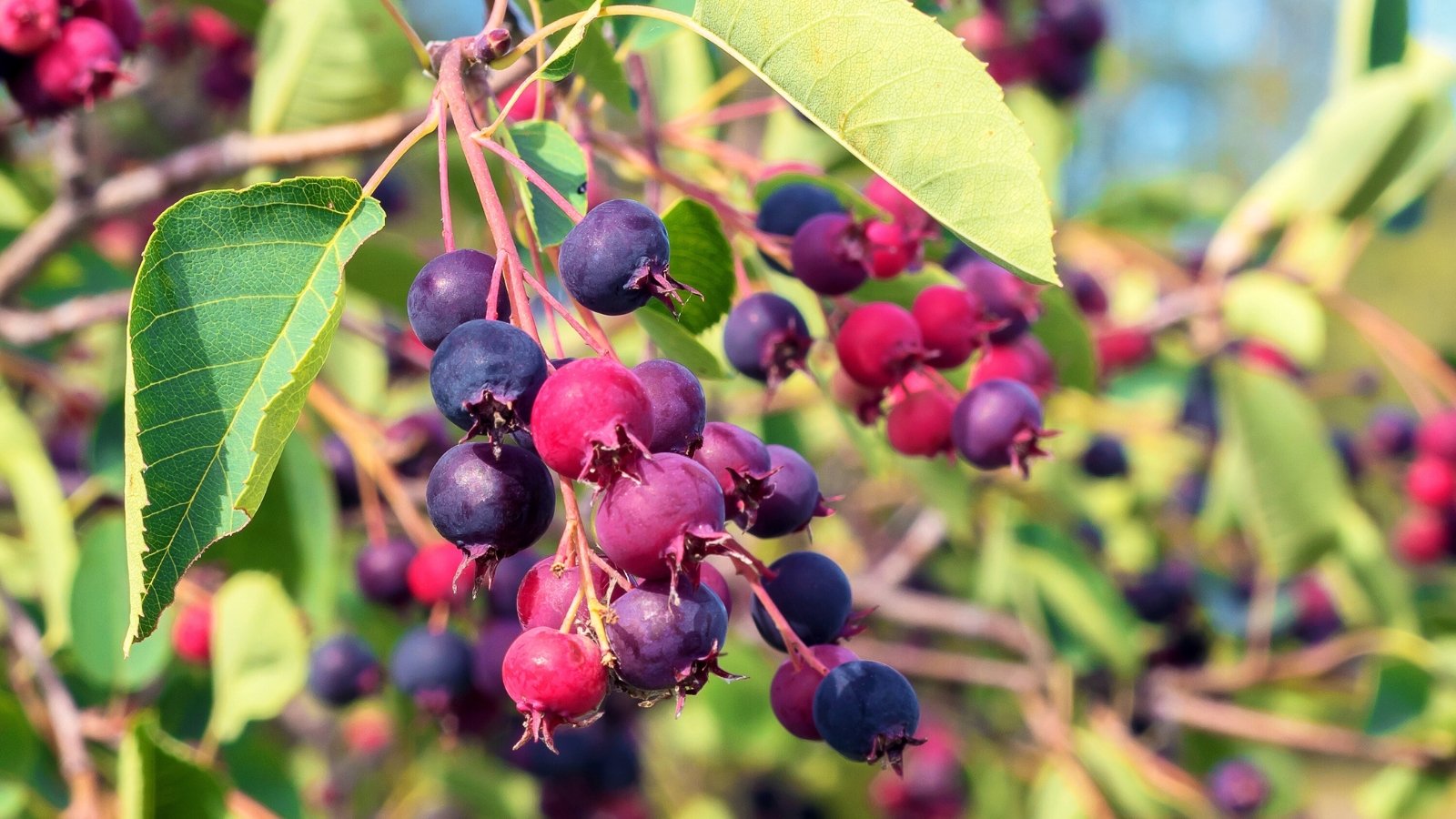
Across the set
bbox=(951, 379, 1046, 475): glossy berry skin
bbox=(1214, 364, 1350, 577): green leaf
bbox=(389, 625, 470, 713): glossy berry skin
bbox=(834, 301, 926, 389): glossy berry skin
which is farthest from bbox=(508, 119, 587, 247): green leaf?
bbox=(1214, 364, 1350, 577): green leaf

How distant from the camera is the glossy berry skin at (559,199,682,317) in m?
0.65

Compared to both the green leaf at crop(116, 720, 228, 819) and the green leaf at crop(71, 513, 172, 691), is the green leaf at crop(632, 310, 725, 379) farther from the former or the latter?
the green leaf at crop(71, 513, 172, 691)

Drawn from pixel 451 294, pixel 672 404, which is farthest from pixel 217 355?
pixel 672 404

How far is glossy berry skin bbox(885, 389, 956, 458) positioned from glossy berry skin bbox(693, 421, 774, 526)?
0.94 ft

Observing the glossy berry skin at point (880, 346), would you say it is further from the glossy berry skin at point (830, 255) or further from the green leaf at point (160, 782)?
the green leaf at point (160, 782)

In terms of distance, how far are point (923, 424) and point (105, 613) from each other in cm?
101

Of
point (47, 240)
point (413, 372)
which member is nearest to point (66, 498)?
point (47, 240)

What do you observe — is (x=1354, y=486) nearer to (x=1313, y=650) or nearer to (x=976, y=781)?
(x=1313, y=650)

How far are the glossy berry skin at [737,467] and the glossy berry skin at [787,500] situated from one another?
0.14 ft

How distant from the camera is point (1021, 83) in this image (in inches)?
87.1

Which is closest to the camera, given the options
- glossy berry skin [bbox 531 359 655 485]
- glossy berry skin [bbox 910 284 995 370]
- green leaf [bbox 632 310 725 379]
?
glossy berry skin [bbox 531 359 655 485]

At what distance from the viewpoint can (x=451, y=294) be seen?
0.65 meters

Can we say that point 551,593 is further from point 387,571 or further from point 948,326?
point 387,571

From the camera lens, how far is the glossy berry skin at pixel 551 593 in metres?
0.65
